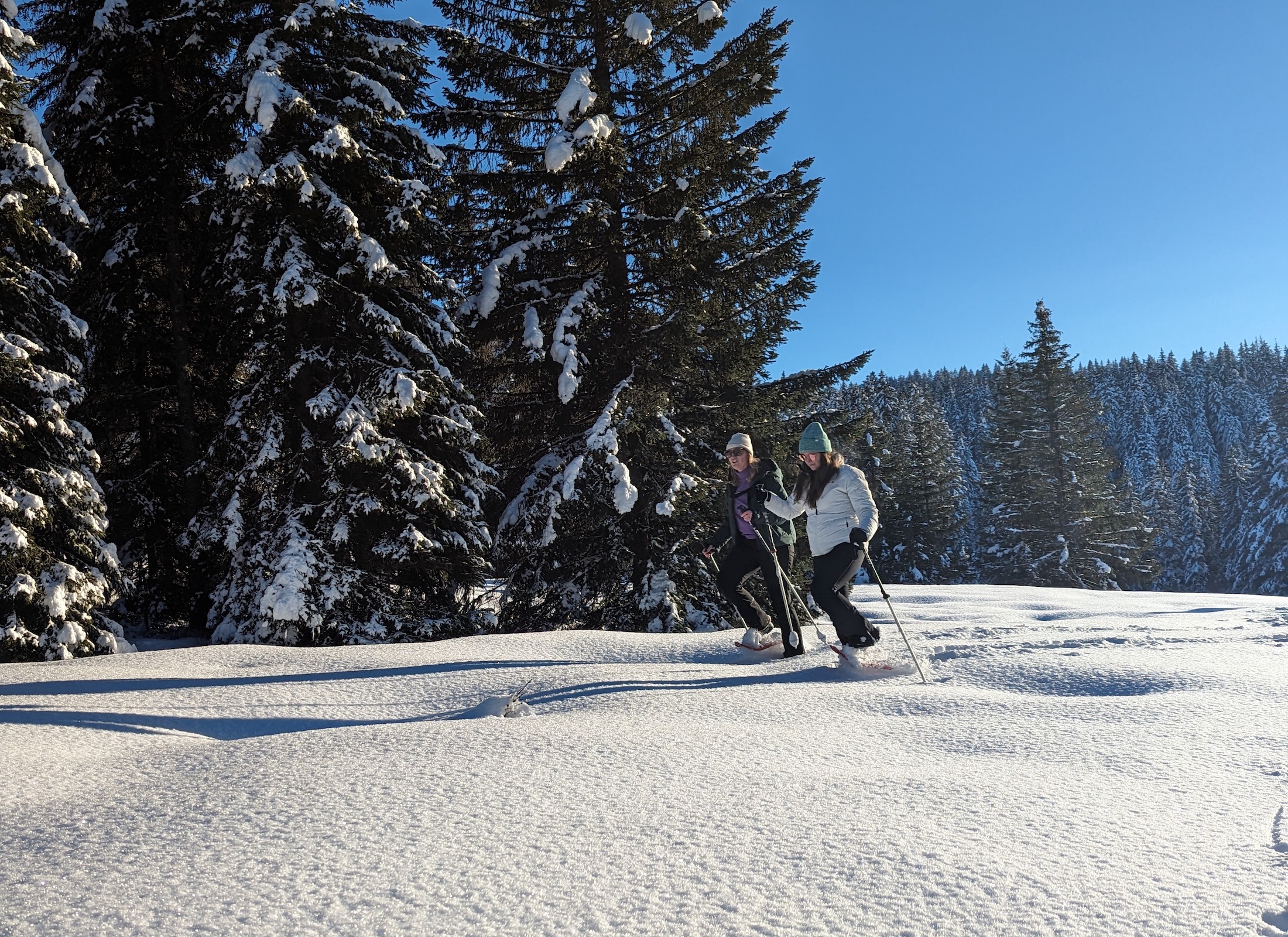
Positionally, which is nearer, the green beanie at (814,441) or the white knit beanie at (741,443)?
the green beanie at (814,441)

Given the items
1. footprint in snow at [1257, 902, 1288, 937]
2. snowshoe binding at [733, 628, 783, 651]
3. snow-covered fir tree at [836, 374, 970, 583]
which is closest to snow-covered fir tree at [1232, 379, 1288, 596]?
snow-covered fir tree at [836, 374, 970, 583]

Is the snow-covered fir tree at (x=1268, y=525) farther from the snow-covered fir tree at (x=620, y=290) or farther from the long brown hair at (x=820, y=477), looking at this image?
the long brown hair at (x=820, y=477)

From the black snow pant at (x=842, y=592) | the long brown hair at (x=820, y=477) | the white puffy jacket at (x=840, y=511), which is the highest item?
the long brown hair at (x=820, y=477)

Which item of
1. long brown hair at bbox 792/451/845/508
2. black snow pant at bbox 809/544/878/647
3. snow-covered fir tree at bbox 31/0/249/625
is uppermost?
snow-covered fir tree at bbox 31/0/249/625

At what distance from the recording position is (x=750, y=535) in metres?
6.50

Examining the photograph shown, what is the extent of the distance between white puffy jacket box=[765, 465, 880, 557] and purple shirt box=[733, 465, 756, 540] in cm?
67

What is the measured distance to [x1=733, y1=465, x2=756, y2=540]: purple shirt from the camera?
21.3 ft

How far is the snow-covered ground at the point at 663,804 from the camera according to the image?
5.71ft

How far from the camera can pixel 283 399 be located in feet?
29.7

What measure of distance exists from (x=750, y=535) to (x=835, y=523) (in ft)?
3.16

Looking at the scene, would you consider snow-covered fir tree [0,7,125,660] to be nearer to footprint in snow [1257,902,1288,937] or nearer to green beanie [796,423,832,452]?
green beanie [796,423,832,452]

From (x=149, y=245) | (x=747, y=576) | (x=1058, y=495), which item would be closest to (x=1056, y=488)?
(x=1058, y=495)

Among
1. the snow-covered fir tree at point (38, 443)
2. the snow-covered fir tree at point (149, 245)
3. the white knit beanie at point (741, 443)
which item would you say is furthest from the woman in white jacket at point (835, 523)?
the snow-covered fir tree at point (149, 245)

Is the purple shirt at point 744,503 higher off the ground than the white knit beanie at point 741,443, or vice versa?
the white knit beanie at point 741,443
